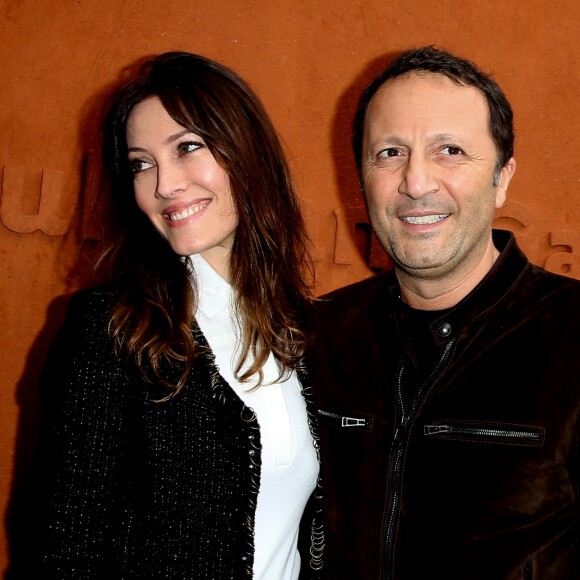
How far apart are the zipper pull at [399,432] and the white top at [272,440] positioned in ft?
0.84

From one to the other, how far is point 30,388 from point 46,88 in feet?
3.76

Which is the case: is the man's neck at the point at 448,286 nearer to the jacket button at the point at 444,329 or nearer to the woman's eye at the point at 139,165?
the jacket button at the point at 444,329

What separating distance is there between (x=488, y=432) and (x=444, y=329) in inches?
11.7

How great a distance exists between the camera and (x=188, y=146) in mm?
1954

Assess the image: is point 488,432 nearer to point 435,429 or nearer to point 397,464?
point 435,429

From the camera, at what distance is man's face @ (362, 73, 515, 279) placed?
2.01 metres

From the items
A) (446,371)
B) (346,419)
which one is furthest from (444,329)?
(346,419)

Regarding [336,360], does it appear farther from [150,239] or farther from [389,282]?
[150,239]

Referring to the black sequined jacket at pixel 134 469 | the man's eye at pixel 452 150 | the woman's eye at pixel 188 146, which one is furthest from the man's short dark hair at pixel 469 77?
the black sequined jacket at pixel 134 469

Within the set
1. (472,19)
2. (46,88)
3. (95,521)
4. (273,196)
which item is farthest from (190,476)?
(472,19)

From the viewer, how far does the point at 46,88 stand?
2.70 meters

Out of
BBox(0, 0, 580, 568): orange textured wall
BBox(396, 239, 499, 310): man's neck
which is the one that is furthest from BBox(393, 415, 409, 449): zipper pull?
BBox(0, 0, 580, 568): orange textured wall

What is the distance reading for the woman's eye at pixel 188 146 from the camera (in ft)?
6.40

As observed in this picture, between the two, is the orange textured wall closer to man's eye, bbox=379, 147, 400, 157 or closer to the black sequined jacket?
man's eye, bbox=379, 147, 400, 157
